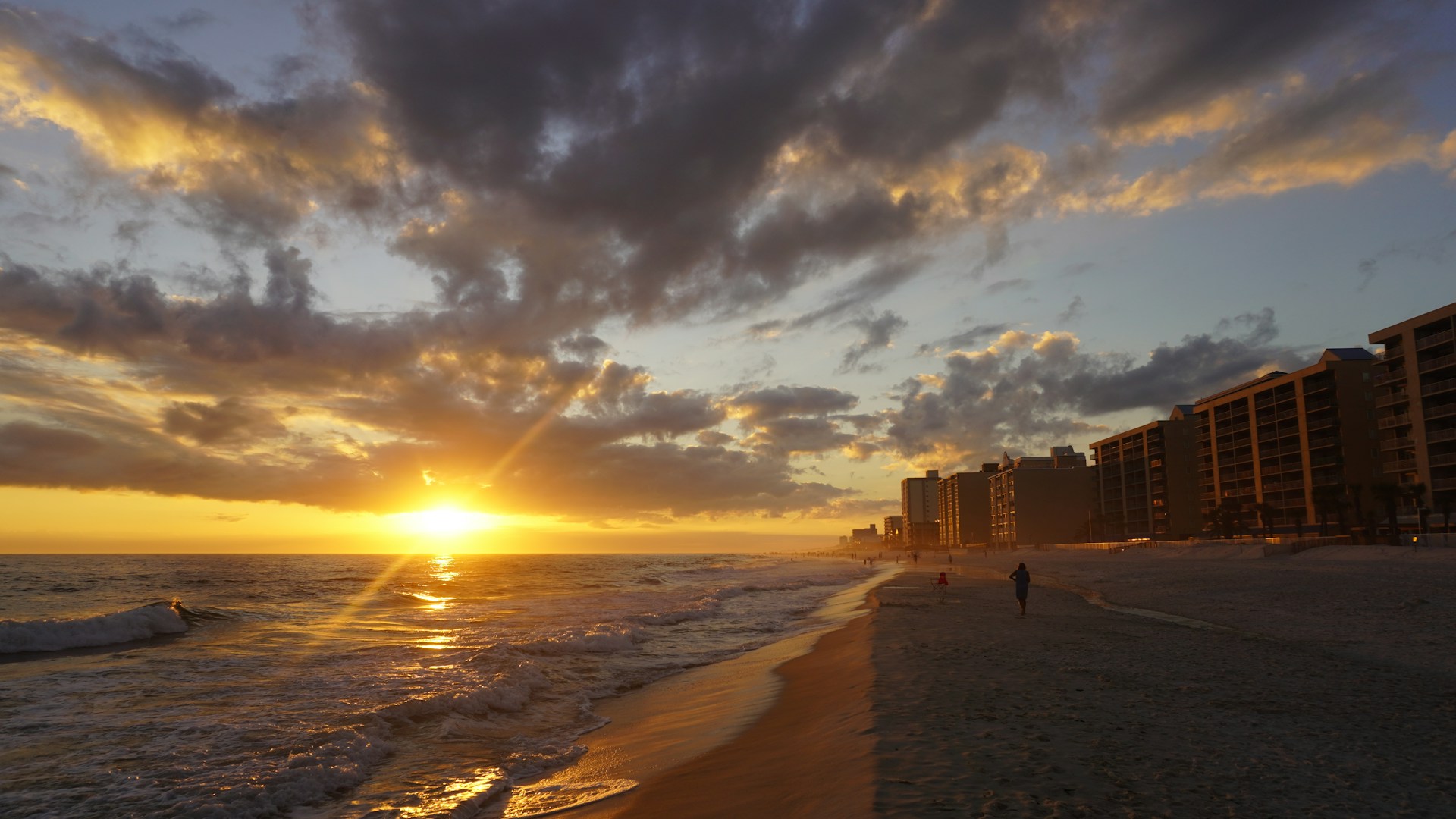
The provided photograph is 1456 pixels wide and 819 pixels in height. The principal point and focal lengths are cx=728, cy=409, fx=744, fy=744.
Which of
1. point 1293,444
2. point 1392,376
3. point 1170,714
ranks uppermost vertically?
point 1392,376

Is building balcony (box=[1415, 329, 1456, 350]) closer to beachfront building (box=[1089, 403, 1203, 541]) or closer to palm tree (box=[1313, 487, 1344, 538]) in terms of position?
palm tree (box=[1313, 487, 1344, 538])

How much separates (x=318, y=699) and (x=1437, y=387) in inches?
3752

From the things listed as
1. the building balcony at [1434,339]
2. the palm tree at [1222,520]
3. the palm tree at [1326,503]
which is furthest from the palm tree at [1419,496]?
the palm tree at [1222,520]

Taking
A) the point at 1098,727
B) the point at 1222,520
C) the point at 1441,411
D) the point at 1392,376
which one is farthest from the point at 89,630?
the point at 1222,520

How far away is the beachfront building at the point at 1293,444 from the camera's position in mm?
91500

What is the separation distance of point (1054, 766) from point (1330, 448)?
366 ft

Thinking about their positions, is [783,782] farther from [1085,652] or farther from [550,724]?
[1085,652]

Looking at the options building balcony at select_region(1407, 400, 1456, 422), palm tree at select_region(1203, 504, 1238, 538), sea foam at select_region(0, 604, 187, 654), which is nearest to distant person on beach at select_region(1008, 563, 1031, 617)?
sea foam at select_region(0, 604, 187, 654)

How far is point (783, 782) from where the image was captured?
8242 mm

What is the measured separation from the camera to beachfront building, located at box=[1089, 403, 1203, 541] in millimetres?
129750

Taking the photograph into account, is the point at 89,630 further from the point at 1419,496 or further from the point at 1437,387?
the point at 1437,387

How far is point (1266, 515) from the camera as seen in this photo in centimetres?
9269

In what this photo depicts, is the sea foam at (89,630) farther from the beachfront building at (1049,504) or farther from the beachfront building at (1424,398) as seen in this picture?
the beachfront building at (1049,504)

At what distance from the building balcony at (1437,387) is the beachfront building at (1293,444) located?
12954 millimetres
